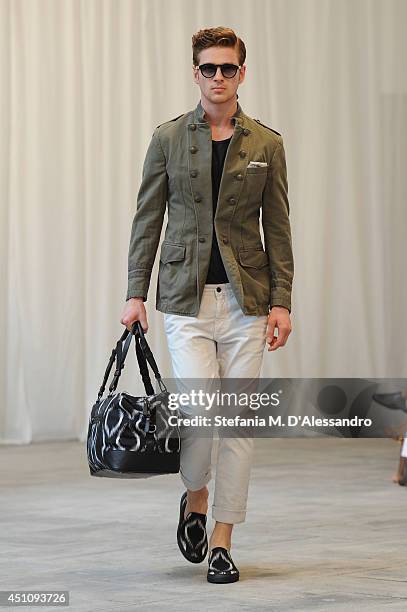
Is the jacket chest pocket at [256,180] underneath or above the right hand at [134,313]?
above

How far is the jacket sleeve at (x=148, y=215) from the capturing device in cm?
335

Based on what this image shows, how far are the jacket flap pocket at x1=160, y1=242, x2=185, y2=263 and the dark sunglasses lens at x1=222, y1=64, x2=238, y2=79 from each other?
44 cm

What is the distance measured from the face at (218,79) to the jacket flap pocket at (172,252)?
0.38 m

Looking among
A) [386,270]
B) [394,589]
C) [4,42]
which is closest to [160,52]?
[4,42]

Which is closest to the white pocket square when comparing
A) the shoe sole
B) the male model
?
the male model

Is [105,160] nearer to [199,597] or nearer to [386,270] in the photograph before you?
[386,270]

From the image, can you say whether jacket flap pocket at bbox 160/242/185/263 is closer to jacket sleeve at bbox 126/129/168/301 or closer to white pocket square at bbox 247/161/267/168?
jacket sleeve at bbox 126/129/168/301

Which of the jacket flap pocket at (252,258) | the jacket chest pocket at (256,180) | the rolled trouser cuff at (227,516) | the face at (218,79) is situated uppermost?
the face at (218,79)

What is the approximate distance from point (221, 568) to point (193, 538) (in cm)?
18

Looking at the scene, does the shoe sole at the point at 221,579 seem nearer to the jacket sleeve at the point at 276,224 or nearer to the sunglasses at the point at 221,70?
the jacket sleeve at the point at 276,224

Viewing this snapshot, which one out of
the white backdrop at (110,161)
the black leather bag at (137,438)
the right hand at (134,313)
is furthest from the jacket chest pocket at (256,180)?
Result: the white backdrop at (110,161)

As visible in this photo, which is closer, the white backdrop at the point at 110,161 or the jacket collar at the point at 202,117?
the jacket collar at the point at 202,117

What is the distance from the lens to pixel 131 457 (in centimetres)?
311

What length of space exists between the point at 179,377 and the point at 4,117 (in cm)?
456
